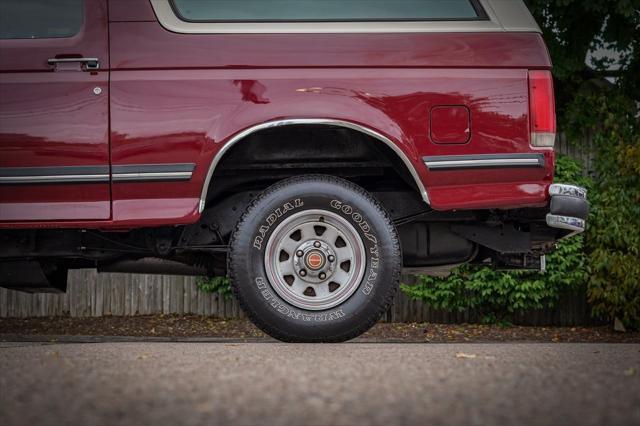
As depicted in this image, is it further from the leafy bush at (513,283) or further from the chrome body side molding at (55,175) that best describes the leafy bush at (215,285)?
the chrome body side molding at (55,175)

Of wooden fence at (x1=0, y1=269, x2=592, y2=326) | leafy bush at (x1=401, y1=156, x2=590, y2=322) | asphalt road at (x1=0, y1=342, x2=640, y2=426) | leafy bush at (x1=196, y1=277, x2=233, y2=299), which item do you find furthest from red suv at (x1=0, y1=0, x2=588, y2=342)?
wooden fence at (x1=0, y1=269, x2=592, y2=326)

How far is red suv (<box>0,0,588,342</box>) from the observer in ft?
16.0

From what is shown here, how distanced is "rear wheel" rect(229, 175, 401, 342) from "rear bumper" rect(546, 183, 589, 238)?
91cm

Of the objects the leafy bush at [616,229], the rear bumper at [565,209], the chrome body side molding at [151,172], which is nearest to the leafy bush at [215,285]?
the leafy bush at [616,229]

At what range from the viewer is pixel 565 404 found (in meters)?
3.05

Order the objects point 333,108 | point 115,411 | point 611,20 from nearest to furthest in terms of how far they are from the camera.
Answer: point 115,411 < point 333,108 < point 611,20

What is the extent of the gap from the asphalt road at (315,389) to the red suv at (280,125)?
28.9 inches

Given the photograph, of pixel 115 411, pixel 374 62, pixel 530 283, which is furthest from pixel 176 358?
pixel 530 283

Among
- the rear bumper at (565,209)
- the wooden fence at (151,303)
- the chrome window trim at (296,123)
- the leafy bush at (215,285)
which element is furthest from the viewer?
the wooden fence at (151,303)

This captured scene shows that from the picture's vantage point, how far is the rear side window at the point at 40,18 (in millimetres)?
5074

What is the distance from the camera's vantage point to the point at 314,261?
16.1ft

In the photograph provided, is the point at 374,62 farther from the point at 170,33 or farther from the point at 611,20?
the point at 611,20

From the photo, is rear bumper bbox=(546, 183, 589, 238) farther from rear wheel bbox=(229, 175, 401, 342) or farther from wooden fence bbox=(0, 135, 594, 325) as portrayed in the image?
wooden fence bbox=(0, 135, 594, 325)

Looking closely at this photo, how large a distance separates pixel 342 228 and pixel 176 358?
1.31 meters
